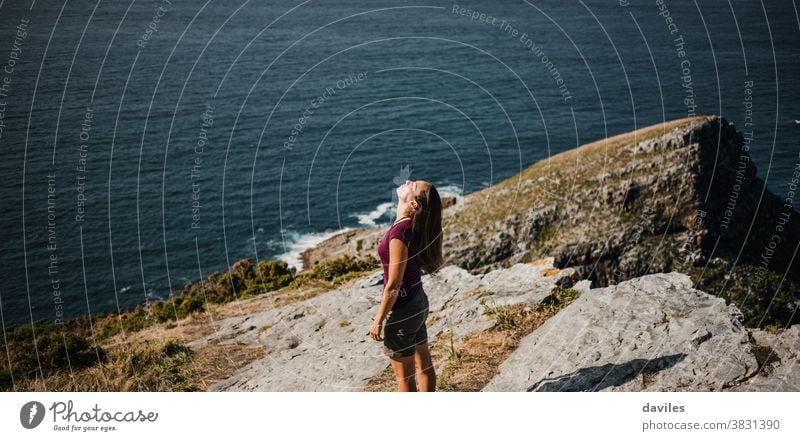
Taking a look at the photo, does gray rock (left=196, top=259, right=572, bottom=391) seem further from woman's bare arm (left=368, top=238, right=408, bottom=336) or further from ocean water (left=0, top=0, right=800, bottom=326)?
ocean water (left=0, top=0, right=800, bottom=326)

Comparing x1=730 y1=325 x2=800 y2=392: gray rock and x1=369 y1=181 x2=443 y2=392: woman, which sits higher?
x1=369 y1=181 x2=443 y2=392: woman

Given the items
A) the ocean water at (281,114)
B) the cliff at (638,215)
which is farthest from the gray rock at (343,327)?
the ocean water at (281,114)

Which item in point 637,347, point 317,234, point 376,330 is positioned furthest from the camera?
point 317,234

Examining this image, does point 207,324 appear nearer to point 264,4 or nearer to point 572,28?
point 264,4

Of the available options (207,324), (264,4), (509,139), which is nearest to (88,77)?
(264,4)

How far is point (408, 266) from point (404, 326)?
844 millimetres

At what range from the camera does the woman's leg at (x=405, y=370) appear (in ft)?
27.7

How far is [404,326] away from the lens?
8.12 m

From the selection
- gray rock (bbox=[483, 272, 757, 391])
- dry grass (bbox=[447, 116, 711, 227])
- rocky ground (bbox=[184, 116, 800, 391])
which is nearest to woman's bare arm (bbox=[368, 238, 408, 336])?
rocky ground (bbox=[184, 116, 800, 391])

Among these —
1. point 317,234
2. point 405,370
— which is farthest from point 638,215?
point 317,234

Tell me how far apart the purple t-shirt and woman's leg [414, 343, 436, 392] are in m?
0.88

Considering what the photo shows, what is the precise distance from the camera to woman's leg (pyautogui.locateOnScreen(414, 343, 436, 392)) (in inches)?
336

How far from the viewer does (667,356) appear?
10.1m

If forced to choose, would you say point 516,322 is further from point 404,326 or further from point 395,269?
point 395,269
